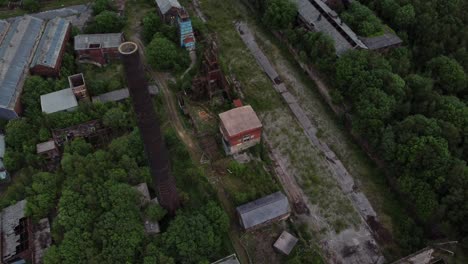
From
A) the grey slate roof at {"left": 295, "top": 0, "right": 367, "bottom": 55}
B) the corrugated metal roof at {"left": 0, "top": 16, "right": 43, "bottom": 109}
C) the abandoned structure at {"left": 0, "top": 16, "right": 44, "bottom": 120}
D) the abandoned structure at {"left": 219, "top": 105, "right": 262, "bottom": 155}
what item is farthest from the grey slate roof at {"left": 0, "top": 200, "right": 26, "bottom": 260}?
the grey slate roof at {"left": 295, "top": 0, "right": 367, "bottom": 55}

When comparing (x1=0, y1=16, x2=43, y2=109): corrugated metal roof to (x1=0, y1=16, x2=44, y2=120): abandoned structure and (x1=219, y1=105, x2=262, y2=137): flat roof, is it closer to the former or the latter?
(x1=0, y1=16, x2=44, y2=120): abandoned structure

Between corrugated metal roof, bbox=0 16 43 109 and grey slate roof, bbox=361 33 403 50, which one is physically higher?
grey slate roof, bbox=361 33 403 50

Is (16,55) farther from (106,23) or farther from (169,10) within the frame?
(169,10)

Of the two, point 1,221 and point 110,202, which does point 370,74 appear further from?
point 1,221

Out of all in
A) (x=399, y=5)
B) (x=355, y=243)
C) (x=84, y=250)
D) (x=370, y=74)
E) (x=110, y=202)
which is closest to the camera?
(x=84, y=250)

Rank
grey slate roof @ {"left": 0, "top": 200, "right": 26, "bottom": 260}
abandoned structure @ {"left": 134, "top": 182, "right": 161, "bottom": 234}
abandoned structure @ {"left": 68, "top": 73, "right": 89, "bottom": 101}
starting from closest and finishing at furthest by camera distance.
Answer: grey slate roof @ {"left": 0, "top": 200, "right": 26, "bottom": 260} < abandoned structure @ {"left": 134, "top": 182, "right": 161, "bottom": 234} < abandoned structure @ {"left": 68, "top": 73, "right": 89, "bottom": 101}

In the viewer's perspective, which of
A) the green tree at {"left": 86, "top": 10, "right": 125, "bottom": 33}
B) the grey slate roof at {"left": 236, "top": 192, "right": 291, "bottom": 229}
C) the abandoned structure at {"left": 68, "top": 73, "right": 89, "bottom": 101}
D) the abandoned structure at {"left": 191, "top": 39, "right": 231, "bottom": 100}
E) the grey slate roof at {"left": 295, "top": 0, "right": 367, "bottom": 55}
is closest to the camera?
the grey slate roof at {"left": 236, "top": 192, "right": 291, "bottom": 229}

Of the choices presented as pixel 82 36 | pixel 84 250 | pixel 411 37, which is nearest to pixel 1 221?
pixel 84 250
